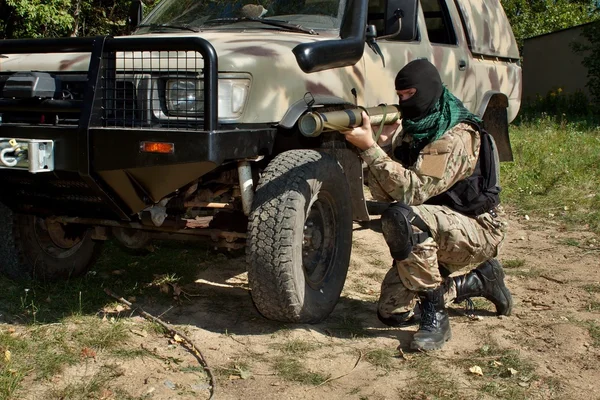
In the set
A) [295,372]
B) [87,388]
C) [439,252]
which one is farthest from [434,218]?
[87,388]

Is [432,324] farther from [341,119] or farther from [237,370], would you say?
[341,119]

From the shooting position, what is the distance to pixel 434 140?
3871 mm

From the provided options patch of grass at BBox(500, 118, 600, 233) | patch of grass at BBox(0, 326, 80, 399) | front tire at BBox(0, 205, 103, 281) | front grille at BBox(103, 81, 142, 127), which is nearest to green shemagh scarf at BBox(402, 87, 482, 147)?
front grille at BBox(103, 81, 142, 127)

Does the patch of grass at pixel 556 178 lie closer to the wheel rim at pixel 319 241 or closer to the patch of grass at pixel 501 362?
the patch of grass at pixel 501 362

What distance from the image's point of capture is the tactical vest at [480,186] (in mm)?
4066

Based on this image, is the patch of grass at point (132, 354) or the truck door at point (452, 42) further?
the truck door at point (452, 42)

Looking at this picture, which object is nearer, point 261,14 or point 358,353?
point 358,353

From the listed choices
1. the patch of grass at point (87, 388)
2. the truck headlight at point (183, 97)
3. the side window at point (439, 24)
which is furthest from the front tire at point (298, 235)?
the side window at point (439, 24)

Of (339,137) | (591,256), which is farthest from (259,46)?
(591,256)

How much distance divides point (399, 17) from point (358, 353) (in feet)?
6.45

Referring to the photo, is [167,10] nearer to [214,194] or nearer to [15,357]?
[214,194]

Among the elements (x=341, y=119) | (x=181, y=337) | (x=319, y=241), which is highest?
(x=341, y=119)

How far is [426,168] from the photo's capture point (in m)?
3.81

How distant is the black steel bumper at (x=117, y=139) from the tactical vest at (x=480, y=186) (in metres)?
1.05
